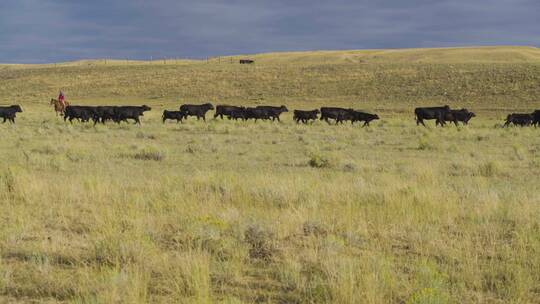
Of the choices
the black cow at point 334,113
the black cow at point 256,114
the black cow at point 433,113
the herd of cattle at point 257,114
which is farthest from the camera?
Result: the black cow at point 256,114

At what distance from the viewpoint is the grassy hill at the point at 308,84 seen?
2185 inches

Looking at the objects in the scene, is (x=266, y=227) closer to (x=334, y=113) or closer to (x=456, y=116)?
(x=456, y=116)

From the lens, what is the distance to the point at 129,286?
4359mm

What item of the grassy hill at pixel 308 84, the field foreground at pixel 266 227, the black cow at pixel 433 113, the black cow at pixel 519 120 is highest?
the grassy hill at pixel 308 84

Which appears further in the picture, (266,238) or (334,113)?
(334,113)

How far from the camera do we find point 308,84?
67.8m

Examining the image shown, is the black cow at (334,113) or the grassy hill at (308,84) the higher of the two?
the grassy hill at (308,84)

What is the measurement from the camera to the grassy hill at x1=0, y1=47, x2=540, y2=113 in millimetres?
55500

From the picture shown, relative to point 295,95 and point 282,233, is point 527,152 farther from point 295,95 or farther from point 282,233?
point 295,95

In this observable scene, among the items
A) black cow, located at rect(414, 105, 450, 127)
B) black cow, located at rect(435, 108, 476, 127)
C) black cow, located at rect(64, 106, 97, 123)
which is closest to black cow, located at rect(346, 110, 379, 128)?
black cow, located at rect(414, 105, 450, 127)

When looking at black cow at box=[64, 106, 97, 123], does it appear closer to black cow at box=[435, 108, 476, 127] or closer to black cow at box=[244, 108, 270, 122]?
black cow at box=[244, 108, 270, 122]

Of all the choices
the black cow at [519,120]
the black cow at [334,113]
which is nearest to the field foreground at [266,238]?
the black cow at [519,120]

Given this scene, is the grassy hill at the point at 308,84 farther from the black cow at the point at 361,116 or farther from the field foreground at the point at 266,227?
→ the field foreground at the point at 266,227

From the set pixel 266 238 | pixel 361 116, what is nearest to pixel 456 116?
pixel 361 116
